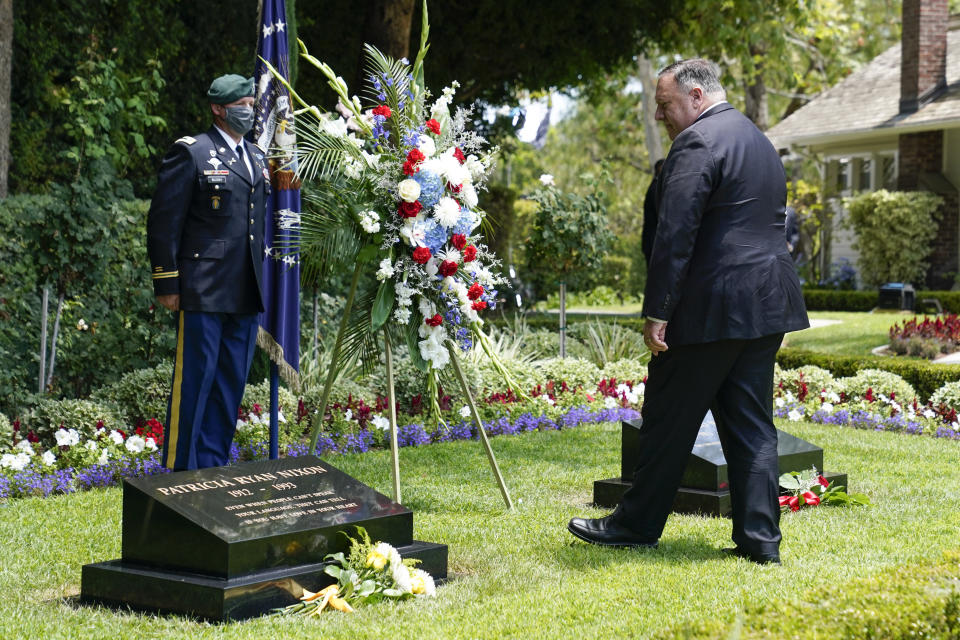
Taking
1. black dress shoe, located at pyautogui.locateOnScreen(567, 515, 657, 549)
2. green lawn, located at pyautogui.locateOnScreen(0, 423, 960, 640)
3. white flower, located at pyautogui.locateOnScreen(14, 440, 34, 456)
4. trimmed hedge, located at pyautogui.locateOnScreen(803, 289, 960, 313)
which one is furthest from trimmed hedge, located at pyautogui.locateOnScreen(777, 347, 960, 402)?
trimmed hedge, located at pyautogui.locateOnScreen(803, 289, 960, 313)

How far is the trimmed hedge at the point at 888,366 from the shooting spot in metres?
9.48

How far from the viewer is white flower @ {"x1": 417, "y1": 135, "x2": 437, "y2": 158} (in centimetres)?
514

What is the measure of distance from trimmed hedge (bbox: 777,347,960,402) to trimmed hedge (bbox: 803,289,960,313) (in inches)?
318

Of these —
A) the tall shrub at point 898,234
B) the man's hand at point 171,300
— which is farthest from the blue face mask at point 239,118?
the tall shrub at point 898,234

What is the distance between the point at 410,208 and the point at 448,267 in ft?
1.15

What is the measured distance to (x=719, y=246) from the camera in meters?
4.50

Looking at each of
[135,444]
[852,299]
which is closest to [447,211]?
[135,444]

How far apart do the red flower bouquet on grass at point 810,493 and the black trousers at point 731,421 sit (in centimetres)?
116

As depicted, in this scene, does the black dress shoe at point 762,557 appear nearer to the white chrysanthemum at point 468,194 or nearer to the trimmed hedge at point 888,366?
the white chrysanthemum at point 468,194

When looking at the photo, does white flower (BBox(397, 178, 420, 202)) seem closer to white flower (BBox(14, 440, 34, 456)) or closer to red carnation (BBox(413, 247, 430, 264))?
red carnation (BBox(413, 247, 430, 264))

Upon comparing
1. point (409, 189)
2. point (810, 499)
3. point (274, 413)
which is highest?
point (409, 189)

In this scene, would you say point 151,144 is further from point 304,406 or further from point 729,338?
point 729,338

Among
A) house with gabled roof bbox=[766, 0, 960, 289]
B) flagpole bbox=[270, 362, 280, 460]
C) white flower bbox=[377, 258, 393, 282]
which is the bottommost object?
flagpole bbox=[270, 362, 280, 460]

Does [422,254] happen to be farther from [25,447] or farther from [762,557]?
[25,447]
